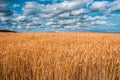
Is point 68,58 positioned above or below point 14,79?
above

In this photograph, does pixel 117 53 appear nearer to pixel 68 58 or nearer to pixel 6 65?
pixel 68 58

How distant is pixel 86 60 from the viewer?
152 inches

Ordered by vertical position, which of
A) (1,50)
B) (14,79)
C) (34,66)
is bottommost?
(14,79)

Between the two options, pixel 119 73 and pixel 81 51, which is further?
pixel 81 51

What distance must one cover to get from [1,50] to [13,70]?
2.03 ft

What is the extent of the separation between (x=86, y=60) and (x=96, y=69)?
264mm

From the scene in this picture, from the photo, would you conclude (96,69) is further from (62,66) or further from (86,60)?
(62,66)

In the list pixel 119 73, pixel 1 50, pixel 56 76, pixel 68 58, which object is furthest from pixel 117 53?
pixel 1 50

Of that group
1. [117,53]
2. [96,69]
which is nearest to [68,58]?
[96,69]

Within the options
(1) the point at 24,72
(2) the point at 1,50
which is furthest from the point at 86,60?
(2) the point at 1,50

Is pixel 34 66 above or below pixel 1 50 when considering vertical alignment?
below

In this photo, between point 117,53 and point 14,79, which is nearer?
point 14,79

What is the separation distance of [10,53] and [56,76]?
1.10 meters

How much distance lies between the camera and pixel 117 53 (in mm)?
4273
